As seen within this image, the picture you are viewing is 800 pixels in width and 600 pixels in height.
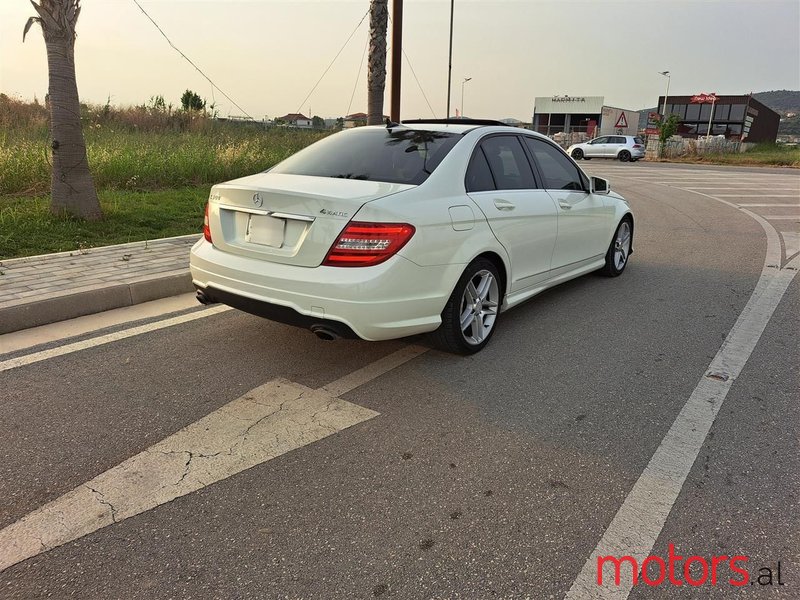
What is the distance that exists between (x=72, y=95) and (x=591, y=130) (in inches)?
2168

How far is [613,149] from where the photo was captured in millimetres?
34750

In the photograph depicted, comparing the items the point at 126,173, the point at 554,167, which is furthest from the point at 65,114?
the point at 554,167

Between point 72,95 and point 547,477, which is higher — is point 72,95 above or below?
above

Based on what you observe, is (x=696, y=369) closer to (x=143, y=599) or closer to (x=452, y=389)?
(x=452, y=389)

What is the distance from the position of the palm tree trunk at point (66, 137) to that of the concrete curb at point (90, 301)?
8.80 feet

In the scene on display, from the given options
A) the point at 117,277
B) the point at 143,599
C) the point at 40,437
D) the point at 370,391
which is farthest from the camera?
the point at 117,277

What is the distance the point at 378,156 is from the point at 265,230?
105 centimetres

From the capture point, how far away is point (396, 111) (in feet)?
41.3

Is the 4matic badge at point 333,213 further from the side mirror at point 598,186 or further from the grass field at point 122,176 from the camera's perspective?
the grass field at point 122,176

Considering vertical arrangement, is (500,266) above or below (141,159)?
below

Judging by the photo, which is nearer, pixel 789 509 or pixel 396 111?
pixel 789 509

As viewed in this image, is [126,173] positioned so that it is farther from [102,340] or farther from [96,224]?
[102,340]

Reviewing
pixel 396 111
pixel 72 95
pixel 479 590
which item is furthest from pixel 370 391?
pixel 396 111
